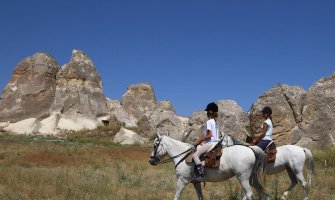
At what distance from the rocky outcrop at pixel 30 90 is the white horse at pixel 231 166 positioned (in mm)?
41947

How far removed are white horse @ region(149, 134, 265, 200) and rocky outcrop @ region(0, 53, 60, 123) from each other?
41947mm

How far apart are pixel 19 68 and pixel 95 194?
148ft

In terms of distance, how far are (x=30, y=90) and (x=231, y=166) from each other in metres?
45.8

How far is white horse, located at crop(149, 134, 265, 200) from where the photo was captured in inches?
350

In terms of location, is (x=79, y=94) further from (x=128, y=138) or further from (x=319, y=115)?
(x=319, y=115)

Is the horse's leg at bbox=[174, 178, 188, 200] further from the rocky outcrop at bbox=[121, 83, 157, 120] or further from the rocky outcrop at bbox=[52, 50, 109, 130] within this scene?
the rocky outcrop at bbox=[121, 83, 157, 120]

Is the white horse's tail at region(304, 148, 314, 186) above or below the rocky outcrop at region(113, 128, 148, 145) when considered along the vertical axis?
below

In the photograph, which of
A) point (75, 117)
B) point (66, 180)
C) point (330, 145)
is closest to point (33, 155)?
point (66, 180)

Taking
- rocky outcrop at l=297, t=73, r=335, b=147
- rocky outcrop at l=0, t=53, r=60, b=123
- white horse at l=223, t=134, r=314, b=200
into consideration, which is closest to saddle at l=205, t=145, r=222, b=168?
white horse at l=223, t=134, r=314, b=200

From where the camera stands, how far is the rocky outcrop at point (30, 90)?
162ft

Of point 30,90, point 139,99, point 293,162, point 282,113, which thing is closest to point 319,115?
point 282,113

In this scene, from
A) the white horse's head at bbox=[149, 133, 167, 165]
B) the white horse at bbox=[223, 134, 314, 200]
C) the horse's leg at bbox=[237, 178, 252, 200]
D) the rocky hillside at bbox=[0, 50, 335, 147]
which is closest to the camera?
the horse's leg at bbox=[237, 178, 252, 200]

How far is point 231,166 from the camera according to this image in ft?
29.7

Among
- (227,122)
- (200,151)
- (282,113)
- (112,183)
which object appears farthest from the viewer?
(227,122)
